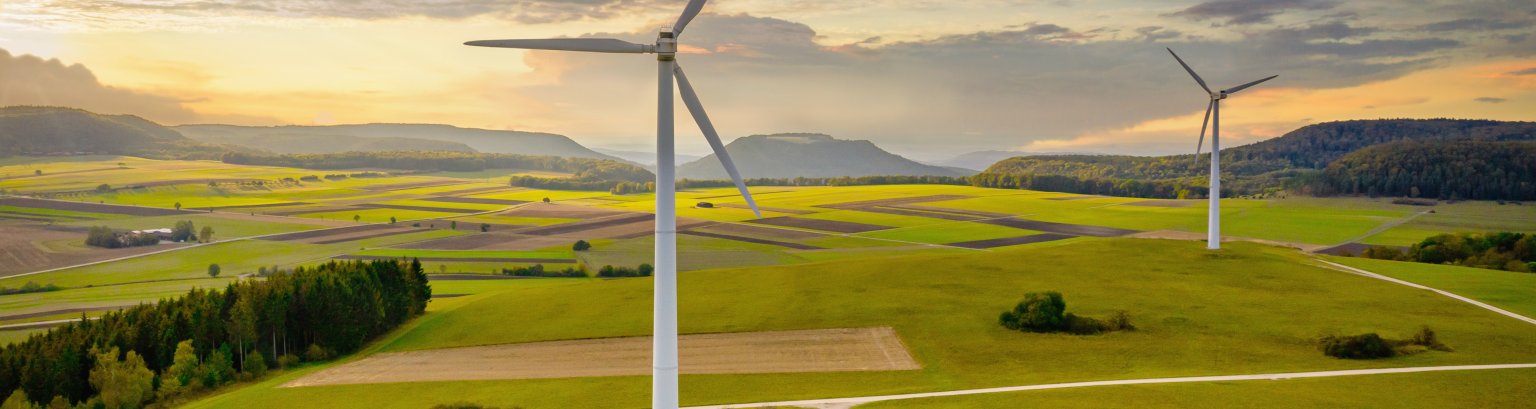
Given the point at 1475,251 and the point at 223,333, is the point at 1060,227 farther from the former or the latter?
the point at 223,333

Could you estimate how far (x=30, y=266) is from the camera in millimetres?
126562

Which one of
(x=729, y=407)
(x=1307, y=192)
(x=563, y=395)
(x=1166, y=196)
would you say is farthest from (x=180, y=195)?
(x=1307, y=192)

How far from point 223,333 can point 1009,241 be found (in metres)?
92.2

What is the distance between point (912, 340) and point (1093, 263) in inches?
1205

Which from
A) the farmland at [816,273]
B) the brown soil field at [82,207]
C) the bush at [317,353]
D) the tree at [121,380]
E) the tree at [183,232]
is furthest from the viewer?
the brown soil field at [82,207]

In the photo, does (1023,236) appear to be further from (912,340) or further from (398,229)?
(398,229)

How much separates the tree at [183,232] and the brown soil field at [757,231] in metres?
74.4

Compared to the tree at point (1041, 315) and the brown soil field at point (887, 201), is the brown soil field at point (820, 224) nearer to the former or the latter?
the brown soil field at point (887, 201)

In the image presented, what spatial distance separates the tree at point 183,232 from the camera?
468 ft

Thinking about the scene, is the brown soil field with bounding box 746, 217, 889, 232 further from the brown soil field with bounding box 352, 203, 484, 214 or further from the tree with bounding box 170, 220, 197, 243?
the tree with bounding box 170, 220, 197, 243

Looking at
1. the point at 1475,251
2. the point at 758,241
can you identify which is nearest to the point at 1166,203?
the point at 1475,251

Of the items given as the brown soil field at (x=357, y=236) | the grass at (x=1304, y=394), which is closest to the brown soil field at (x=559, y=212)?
the brown soil field at (x=357, y=236)

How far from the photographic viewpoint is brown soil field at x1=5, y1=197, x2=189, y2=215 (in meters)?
152

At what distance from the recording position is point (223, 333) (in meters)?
75.8
